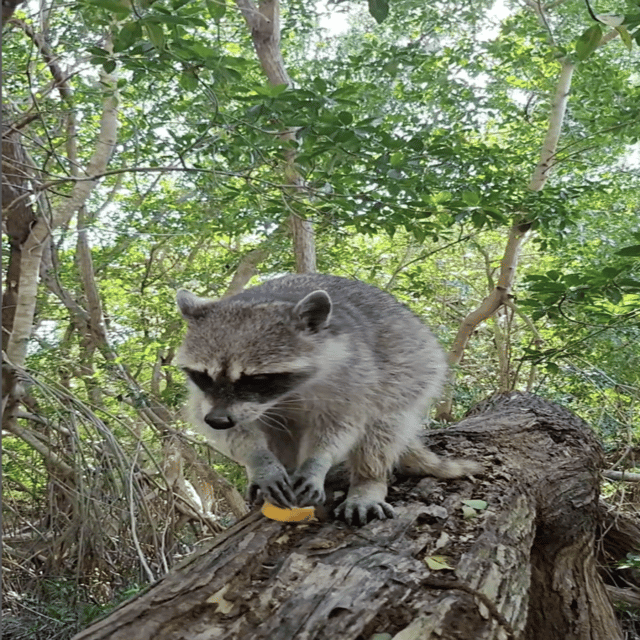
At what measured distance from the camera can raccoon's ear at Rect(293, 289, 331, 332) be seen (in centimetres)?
187

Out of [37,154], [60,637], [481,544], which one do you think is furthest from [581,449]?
[37,154]

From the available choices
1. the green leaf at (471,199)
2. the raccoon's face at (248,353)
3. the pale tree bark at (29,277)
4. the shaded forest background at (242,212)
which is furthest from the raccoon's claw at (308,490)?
the pale tree bark at (29,277)

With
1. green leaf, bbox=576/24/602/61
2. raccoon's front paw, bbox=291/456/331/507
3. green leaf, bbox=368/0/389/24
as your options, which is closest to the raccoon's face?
raccoon's front paw, bbox=291/456/331/507

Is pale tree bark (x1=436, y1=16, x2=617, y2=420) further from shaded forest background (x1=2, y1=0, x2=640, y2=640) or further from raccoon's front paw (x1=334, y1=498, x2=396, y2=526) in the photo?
raccoon's front paw (x1=334, y1=498, x2=396, y2=526)

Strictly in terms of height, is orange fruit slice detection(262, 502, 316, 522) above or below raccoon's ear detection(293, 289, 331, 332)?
below

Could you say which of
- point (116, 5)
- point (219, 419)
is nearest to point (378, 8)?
point (116, 5)

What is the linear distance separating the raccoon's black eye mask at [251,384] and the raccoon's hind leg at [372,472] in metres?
0.33

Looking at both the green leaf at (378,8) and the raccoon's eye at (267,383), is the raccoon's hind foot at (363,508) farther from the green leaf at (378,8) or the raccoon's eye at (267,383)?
the green leaf at (378,8)

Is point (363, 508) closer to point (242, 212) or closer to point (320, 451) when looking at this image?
point (320, 451)

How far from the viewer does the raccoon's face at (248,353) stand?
170 centimetres

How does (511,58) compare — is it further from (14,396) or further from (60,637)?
(60,637)

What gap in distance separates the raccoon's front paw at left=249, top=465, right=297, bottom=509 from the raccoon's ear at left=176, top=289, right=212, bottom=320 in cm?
52

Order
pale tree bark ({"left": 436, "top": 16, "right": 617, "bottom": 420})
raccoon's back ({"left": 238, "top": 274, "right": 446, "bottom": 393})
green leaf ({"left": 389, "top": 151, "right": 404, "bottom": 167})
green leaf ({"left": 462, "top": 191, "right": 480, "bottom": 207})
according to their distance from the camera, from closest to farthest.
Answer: raccoon's back ({"left": 238, "top": 274, "right": 446, "bottom": 393}), green leaf ({"left": 389, "top": 151, "right": 404, "bottom": 167}), green leaf ({"left": 462, "top": 191, "right": 480, "bottom": 207}), pale tree bark ({"left": 436, "top": 16, "right": 617, "bottom": 420})

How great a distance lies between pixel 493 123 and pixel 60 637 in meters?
4.53
